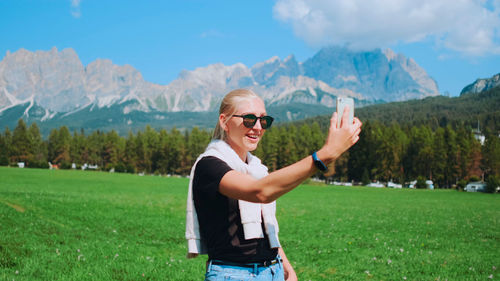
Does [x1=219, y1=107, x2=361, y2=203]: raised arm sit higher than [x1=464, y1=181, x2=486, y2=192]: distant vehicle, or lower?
higher

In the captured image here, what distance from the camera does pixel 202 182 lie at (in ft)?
10.5

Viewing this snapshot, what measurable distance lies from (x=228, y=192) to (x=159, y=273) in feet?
25.7

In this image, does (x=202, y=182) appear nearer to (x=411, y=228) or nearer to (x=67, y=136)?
(x=411, y=228)

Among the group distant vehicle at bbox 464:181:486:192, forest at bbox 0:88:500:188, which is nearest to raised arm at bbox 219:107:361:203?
distant vehicle at bbox 464:181:486:192

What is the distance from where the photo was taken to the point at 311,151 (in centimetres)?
12462

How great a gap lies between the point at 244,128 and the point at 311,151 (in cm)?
12275

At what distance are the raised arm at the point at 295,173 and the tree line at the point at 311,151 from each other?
99.1 meters

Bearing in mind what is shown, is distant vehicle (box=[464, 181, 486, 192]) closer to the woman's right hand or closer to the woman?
the woman

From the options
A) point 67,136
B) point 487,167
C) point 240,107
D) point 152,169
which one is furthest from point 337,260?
point 67,136

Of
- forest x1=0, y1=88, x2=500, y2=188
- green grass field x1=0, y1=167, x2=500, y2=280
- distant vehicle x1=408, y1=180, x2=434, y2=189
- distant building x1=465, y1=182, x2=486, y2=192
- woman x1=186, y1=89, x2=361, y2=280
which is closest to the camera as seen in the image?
woman x1=186, y1=89, x2=361, y2=280

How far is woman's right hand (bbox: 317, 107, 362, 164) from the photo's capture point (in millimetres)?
2602

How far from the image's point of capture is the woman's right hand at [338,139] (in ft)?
8.54

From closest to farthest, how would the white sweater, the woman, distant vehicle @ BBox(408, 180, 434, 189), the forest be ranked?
the woman < the white sweater < distant vehicle @ BBox(408, 180, 434, 189) < the forest

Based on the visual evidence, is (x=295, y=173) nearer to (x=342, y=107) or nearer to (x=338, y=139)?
(x=338, y=139)
